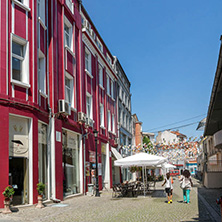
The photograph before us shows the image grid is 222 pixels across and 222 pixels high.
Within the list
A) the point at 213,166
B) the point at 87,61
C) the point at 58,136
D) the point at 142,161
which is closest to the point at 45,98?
the point at 58,136

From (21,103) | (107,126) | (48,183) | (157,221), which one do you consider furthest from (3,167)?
(107,126)

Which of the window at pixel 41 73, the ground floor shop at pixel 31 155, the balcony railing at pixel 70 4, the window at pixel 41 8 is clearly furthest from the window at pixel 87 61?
the window at pixel 41 73

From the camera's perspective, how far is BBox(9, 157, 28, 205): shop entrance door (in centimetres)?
1270

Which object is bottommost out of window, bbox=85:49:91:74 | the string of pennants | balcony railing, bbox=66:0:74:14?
the string of pennants

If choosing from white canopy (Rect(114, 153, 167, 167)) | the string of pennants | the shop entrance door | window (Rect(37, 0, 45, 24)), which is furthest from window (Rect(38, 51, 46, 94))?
the string of pennants

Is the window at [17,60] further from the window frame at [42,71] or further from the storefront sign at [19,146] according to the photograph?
the storefront sign at [19,146]

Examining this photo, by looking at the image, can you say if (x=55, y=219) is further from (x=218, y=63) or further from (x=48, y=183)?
(x=218, y=63)

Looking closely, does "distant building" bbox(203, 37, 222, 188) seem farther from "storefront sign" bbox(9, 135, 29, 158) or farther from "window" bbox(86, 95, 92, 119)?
"window" bbox(86, 95, 92, 119)

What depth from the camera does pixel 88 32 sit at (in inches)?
920

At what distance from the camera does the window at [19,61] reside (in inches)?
530

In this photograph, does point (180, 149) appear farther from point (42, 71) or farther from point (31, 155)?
point (31, 155)

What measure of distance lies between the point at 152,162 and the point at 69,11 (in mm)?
10068

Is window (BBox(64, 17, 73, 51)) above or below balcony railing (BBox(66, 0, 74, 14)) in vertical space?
below

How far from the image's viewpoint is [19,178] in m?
13.1
